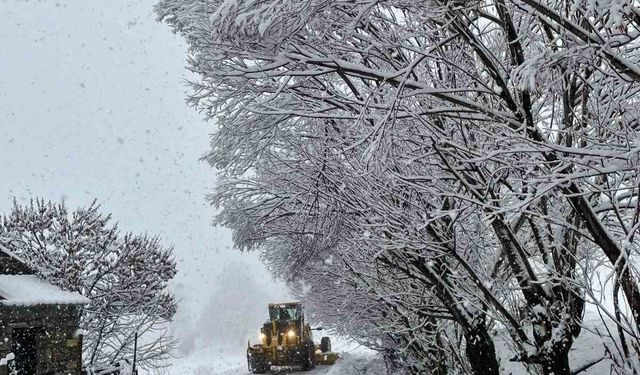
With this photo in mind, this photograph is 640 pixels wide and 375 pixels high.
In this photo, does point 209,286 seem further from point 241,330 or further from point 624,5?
point 624,5

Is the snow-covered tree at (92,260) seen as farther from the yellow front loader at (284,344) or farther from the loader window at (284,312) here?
the loader window at (284,312)

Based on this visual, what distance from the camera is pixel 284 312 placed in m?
26.4

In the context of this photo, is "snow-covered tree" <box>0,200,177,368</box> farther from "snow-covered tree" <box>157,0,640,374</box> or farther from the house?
"snow-covered tree" <box>157,0,640,374</box>

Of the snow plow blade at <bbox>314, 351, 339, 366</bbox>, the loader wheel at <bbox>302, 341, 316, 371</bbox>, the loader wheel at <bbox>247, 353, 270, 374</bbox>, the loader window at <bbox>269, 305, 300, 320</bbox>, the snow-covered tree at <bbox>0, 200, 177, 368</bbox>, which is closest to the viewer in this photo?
the snow-covered tree at <bbox>0, 200, 177, 368</bbox>

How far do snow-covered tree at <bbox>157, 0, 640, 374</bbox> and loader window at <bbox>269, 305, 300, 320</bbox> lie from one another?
15.5 meters

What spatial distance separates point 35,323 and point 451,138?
42.6 feet

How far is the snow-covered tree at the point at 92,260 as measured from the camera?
712 inches

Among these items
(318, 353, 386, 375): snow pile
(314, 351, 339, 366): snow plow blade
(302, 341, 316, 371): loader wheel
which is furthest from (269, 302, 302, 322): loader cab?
(314, 351, 339, 366): snow plow blade

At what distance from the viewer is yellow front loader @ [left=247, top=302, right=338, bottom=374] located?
24.4 metres

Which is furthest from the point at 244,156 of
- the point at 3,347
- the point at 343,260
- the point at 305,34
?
the point at 3,347

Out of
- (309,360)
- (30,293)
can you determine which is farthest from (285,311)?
(30,293)

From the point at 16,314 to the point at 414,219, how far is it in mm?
11628

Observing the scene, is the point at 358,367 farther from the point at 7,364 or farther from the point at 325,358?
the point at 7,364

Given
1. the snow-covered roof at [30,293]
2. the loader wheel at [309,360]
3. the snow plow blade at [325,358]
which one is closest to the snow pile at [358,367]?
the loader wheel at [309,360]
